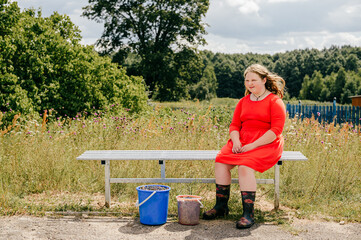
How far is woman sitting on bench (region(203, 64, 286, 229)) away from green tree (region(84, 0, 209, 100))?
69.9ft

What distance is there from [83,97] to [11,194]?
218 inches

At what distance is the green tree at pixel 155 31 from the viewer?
25969 mm

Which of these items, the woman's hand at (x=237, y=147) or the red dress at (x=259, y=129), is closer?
the red dress at (x=259, y=129)

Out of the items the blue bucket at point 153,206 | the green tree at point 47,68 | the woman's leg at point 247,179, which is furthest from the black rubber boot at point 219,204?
the green tree at point 47,68

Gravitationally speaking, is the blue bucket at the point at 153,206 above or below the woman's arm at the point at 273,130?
below

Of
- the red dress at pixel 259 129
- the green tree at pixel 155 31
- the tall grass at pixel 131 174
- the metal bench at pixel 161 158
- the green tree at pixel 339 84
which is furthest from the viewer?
the green tree at pixel 339 84

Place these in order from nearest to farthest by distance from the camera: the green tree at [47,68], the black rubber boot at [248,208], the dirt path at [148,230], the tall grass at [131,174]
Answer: the dirt path at [148,230], the black rubber boot at [248,208], the tall grass at [131,174], the green tree at [47,68]

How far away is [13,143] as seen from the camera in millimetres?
5816

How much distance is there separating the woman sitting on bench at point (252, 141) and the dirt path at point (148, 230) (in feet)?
0.64

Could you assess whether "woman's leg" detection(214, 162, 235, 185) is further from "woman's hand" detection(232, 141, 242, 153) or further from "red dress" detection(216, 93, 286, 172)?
"woman's hand" detection(232, 141, 242, 153)

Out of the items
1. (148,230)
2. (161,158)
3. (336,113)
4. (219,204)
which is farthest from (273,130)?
(336,113)

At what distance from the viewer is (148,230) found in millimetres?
3848

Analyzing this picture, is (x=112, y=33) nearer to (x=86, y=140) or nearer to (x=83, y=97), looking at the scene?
(x=83, y=97)

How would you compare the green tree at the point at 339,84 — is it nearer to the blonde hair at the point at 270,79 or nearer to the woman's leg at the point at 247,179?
the blonde hair at the point at 270,79
